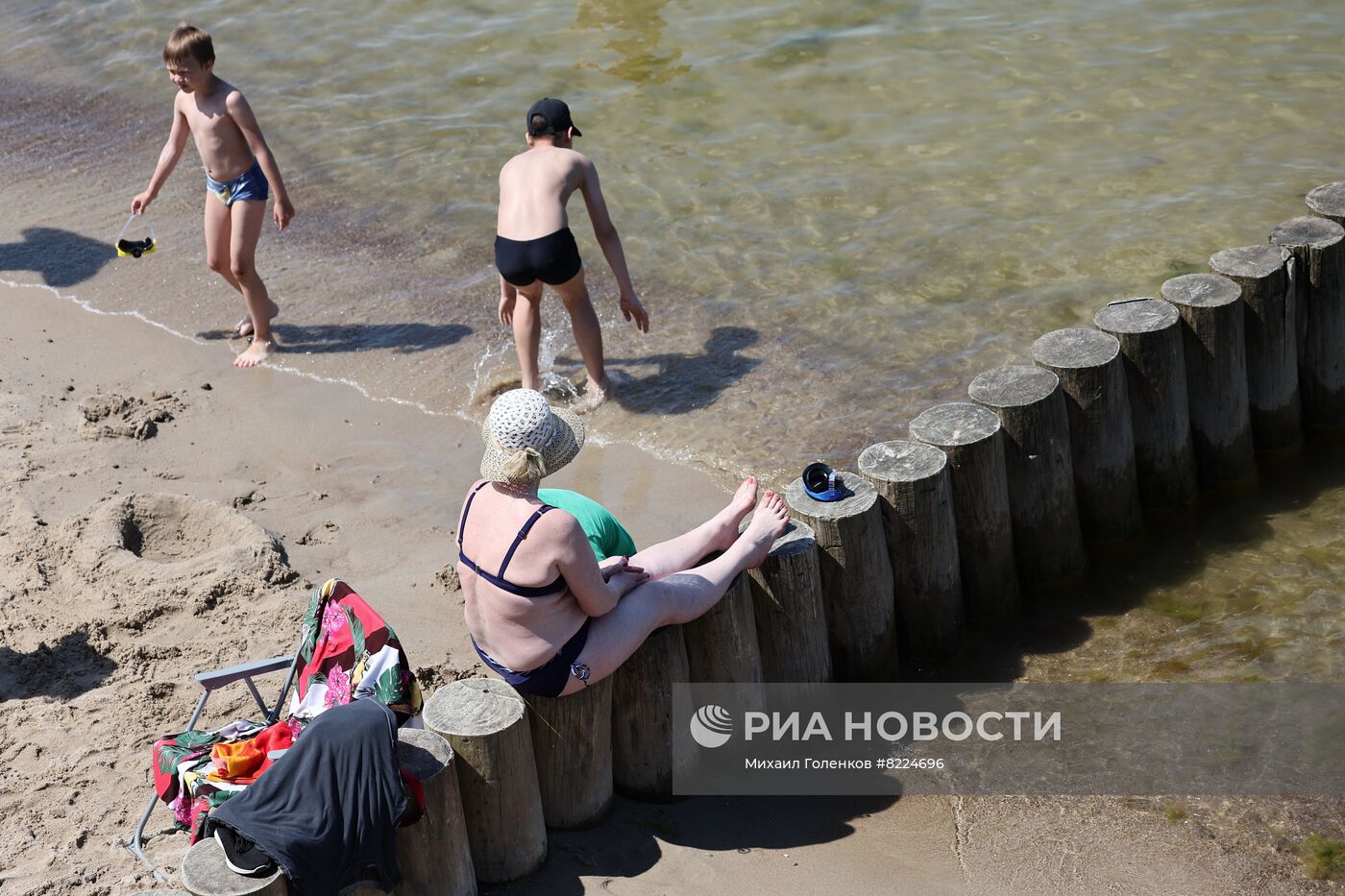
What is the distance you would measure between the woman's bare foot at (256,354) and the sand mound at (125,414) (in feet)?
1.90

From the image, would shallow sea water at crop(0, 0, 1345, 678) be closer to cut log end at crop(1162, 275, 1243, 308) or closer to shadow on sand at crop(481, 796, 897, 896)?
cut log end at crop(1162, 275, 1243, 308)

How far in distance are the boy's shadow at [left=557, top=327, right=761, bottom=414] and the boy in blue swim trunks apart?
75.5 inches

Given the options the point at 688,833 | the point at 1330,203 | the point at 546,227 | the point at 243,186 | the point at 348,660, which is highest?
the point at 243,186

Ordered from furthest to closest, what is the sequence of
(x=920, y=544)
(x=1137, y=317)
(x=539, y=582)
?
(x=1137, y=317)
(x=920, y=544)
(x=539, y=582)

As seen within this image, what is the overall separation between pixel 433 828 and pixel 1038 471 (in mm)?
2827

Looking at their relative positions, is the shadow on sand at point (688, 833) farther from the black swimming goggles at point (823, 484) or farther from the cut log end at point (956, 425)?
the cut log end at point (956, 425)

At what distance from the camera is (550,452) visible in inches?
163

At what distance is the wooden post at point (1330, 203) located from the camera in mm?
6191

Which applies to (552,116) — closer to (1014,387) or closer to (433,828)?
(1014,387)

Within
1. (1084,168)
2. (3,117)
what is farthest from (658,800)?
(3,117)

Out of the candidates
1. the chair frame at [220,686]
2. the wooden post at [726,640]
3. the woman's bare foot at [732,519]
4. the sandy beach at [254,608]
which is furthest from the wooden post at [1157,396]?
the chair frame at [220,686]

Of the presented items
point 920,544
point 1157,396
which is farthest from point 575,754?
point 1157,396

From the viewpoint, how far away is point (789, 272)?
870cm

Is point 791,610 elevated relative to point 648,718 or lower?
elevated
